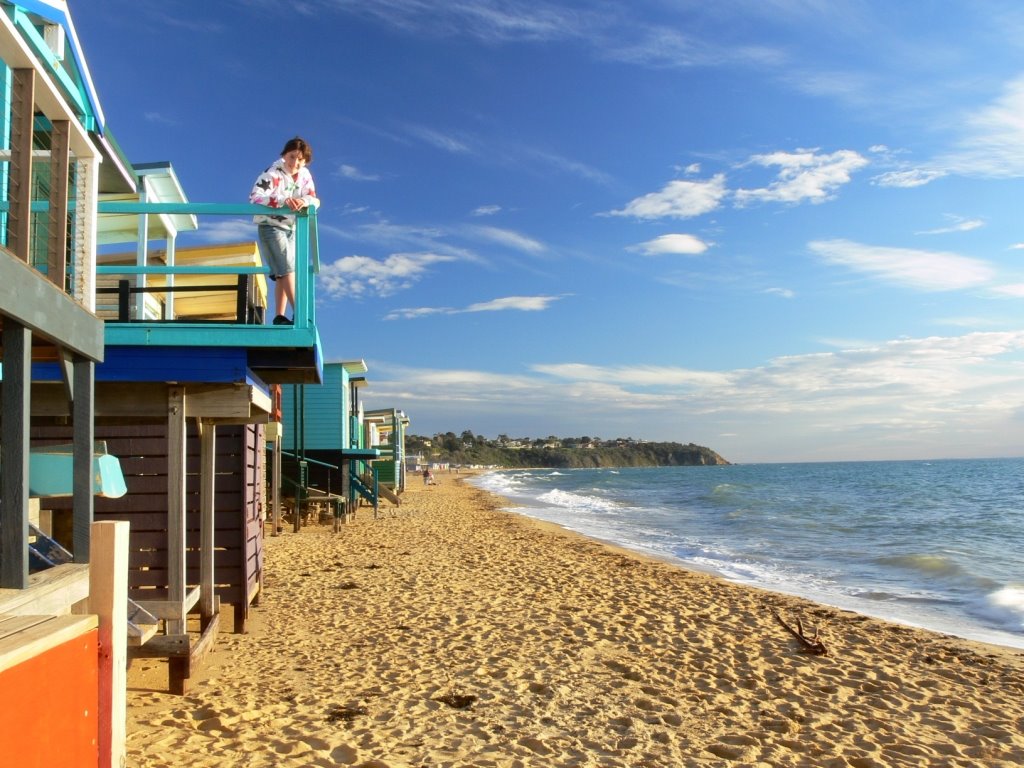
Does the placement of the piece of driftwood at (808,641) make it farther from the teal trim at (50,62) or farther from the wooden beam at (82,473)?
the teal trim at (50,62)

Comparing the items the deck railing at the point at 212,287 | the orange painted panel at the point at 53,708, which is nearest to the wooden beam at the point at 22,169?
the orange painted panel at the point at 53,708

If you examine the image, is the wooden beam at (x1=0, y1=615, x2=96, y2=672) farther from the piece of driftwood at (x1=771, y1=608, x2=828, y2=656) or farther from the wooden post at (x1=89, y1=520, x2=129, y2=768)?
the piece of driftwood at (x1=771, y1=608, x2=828, y2=656)

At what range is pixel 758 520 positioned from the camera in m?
27.8

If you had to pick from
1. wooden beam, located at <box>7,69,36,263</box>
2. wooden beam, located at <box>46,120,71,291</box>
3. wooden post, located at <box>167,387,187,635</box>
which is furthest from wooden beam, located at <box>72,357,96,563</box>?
wooden post, located at <box>167,387,187,635</box>

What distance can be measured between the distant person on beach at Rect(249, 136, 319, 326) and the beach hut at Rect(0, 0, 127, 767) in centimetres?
163

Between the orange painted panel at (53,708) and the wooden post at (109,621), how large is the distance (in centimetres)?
5

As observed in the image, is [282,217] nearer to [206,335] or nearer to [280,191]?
[280,191]

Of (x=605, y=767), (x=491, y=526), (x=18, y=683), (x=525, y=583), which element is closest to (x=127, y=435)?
(x=605, y=767)

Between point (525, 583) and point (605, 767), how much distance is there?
6.63 m

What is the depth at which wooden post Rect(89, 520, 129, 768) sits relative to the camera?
2.42m

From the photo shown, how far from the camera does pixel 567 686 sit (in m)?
6.59

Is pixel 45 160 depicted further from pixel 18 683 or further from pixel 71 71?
pixel 18 683

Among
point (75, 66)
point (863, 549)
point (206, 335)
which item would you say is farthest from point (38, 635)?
point (863, 549)

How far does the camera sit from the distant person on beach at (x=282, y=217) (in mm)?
5551
